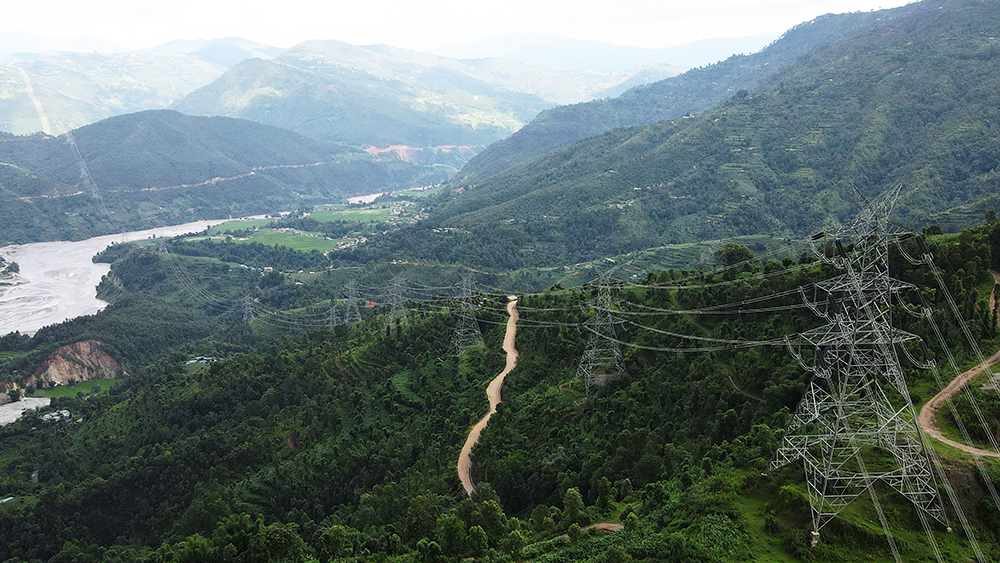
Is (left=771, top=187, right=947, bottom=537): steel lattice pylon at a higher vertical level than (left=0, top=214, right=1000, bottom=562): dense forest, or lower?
higher

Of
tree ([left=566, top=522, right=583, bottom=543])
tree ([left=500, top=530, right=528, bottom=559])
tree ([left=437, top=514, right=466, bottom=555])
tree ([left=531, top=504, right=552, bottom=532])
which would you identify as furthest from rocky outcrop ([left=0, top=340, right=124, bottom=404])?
tree ([left=566, top=522, right=583, bottom=543])

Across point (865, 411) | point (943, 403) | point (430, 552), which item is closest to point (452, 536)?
point (430, 552)

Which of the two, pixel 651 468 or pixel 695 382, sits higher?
pixel 695 382

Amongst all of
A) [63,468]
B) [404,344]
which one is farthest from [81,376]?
[404,344]

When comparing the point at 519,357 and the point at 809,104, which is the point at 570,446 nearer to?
the point at 519,357

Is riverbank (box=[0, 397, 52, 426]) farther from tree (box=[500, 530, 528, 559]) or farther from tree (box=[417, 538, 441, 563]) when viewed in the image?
tree (box=[500, 530, 528, 559])

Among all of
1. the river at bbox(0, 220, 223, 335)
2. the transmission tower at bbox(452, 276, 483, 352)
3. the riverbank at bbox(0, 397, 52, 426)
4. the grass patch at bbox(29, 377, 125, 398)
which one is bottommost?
the grass patch at bbox(29, 377, 125, 398)
